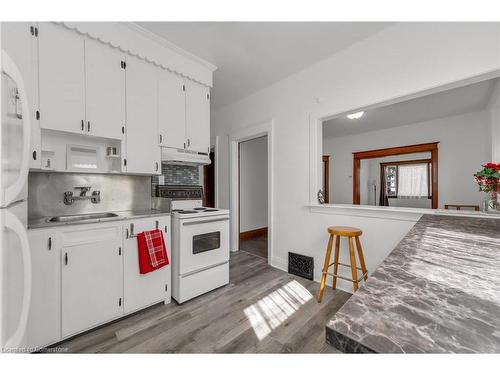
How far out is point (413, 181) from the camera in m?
4.82

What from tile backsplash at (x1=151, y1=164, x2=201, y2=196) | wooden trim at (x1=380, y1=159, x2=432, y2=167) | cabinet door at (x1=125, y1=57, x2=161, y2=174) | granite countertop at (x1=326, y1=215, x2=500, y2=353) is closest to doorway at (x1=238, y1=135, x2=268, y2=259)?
tile backsplash at (x1=151, y1=164, x2=201, y2=196)

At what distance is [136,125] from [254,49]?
4.93 feet

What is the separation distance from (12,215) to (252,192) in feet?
13.3

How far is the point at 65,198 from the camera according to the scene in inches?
77.6

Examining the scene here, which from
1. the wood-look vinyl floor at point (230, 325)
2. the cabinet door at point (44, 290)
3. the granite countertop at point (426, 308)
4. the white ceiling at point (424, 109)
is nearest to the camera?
the granite countertop at point (426, 308)

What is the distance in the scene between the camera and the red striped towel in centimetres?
186

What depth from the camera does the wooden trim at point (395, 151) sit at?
4.40 metres

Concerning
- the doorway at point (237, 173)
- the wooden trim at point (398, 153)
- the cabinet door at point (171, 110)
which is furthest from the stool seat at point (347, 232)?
the wooden trim at point (398, 153)

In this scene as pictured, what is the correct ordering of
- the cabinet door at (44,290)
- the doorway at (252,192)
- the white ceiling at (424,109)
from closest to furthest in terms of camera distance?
the cabinet door at (44,290) < the white ceiling at (424,109) < the doorway at (252,192)

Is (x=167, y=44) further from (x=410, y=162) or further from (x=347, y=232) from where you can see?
(x=410, y=162)

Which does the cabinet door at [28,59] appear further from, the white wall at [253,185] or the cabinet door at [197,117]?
the white wall at [253,185]

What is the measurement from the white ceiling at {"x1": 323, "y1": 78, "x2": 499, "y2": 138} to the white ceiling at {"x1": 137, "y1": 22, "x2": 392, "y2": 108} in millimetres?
1697

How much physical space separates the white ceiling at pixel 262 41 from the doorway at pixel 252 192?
1822 millimetres
